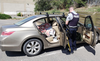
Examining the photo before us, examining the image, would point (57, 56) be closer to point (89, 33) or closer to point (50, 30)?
point (50, 30)

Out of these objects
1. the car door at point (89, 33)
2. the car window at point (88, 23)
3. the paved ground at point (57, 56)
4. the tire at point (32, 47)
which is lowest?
the paved ground at point (57, 56)

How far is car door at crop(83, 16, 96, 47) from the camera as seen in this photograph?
12.9 ft

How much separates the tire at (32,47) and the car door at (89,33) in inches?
73.7

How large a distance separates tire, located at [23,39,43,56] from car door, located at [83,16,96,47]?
1.87 m

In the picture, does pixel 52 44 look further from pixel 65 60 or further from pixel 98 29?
pixel 98 29

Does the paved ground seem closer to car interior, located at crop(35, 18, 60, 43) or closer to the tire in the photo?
the tire

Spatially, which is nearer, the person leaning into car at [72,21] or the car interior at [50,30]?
the person leaning into car at [72,21]

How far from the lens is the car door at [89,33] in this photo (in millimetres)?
3935

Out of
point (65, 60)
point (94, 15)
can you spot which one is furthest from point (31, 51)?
point (94, 15)

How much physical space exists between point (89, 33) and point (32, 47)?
2274 millimetres

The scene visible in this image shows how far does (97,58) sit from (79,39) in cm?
108

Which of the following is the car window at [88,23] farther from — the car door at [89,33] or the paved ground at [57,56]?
the paved ground at [57,56]

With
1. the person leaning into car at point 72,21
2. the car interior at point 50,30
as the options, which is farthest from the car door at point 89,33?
the car interior at point 50,30

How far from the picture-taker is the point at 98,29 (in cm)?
516
